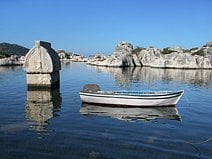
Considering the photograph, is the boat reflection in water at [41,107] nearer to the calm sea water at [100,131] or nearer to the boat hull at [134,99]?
the calm sea water at [100,131]

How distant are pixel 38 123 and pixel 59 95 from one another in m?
17.0

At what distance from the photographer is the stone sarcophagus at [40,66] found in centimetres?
4512

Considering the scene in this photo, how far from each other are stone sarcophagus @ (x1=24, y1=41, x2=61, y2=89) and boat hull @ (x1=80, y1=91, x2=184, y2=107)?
11.7 metres

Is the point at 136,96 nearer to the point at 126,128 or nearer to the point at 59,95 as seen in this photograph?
the point at 126,128

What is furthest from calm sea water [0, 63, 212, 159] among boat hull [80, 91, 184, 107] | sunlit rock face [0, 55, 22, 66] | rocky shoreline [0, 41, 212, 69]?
rocky shoreline [0, 41, 212, 69]

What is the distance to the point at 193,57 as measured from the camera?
5418 inches

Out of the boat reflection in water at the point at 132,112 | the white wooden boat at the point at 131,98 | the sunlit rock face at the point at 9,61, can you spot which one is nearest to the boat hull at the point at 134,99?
the white wooden boat at the point at 131,98

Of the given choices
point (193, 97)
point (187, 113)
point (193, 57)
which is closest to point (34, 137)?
point (187, 113)

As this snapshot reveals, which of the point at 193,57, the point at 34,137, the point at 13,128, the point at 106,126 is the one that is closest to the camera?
the point at 34,137

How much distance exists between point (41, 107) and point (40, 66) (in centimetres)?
1216

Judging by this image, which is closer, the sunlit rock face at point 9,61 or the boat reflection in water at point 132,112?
the boat reflection in water at point 132,112

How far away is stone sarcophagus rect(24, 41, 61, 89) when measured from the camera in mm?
45125

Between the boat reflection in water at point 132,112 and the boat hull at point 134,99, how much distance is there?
517 millimetres

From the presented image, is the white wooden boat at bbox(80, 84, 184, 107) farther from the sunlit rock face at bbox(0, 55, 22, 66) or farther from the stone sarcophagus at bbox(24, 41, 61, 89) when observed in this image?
the sunlit rock face at bbox(0, 55, 22, 66)
